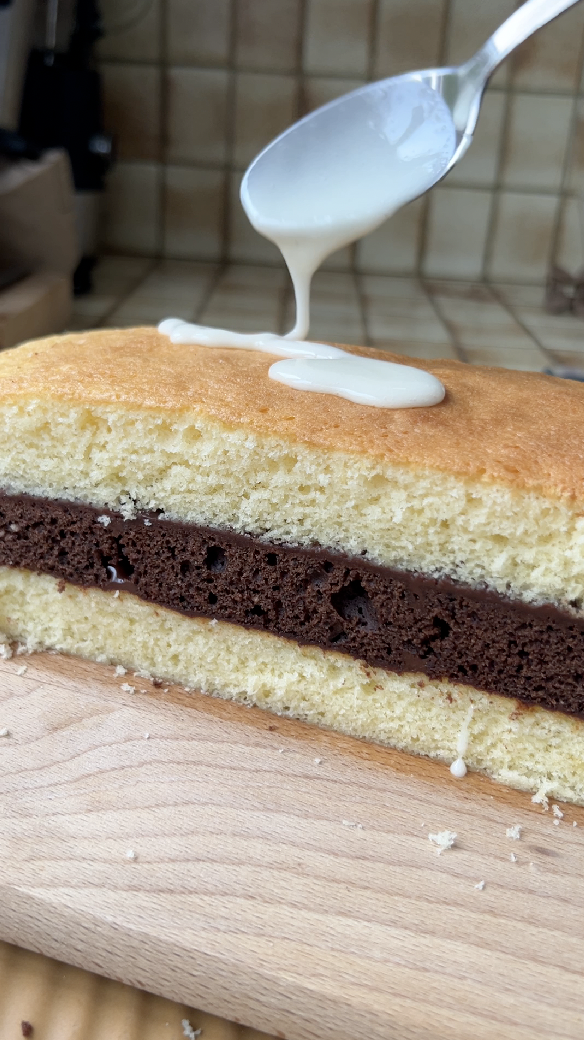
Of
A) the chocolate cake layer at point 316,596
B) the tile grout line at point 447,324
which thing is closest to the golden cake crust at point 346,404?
the chocolate cake layer at point 316,596

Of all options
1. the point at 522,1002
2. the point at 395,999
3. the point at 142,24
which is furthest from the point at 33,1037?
the point at 142,24

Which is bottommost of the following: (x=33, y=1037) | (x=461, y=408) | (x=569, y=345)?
(x=33, y=1037)

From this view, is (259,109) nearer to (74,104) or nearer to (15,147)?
(74,104)

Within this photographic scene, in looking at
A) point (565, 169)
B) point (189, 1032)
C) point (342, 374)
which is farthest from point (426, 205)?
point (189, 1032)

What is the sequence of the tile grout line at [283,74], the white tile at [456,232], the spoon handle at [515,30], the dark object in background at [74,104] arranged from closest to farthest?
the spoon handle at [515,30] < the dark object in background at [74,104] < the tile grout line at [283,74] < the white tile at [456,232]

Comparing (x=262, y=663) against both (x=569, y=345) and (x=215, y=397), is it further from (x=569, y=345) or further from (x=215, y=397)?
(x=569, y=345)

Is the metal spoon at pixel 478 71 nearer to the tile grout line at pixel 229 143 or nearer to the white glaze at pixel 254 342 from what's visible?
the white glaze at pixel 254 342
